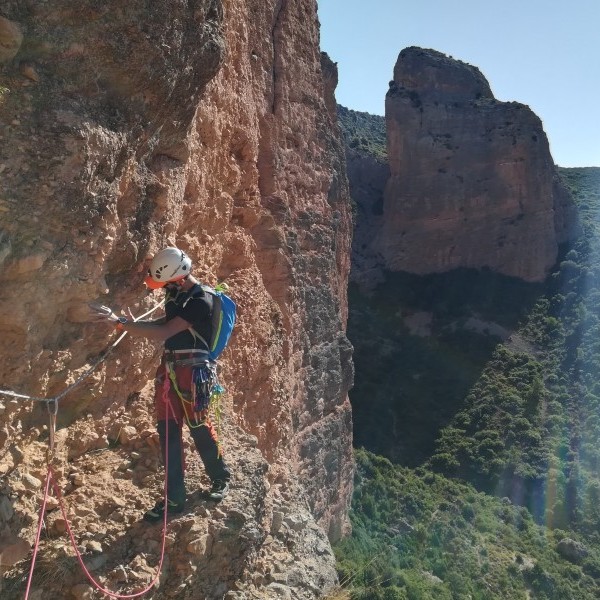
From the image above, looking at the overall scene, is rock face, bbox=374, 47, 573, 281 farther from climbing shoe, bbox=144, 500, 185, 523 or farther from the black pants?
climbing shoe, bbox=144, 500, 185, 523

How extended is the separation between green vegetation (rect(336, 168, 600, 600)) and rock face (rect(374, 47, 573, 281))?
1498mm

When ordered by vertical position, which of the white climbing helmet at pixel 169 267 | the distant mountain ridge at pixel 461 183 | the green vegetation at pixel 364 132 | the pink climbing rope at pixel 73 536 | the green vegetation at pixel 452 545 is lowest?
the green vegetation at pixel 452 545

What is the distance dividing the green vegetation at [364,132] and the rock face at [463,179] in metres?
6.27

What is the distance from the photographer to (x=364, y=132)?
164 feet

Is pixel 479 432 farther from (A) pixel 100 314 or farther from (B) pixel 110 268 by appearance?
(A) pixel 100 314

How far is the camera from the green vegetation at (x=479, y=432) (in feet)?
59.7

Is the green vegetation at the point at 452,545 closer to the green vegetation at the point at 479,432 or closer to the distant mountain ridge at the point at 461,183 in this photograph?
the green vegetation at the point at 479,432

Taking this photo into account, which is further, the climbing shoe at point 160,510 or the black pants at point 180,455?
the black pants at point 180,455

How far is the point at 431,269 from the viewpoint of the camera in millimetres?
36812

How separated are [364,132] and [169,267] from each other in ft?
160

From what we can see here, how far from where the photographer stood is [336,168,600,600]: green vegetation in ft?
59.7

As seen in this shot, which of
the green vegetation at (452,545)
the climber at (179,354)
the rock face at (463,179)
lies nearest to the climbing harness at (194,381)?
the climber at (179,354)

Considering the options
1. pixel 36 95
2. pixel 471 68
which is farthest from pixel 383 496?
pixel 471 68

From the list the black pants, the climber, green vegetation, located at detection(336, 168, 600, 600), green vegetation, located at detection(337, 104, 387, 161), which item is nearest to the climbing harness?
the climber
